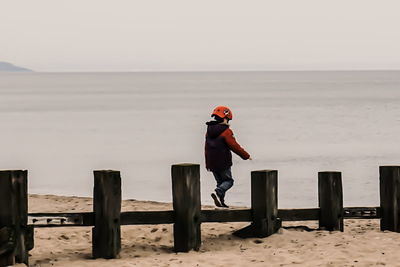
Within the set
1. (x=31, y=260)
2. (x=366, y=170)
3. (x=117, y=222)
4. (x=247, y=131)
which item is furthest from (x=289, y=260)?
(x=247, y=131)

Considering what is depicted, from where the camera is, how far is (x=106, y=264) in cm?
1033

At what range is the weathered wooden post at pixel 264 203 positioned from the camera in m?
11.0

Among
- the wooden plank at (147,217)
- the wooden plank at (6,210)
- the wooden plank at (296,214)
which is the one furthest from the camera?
the wooden plank at (296,214)

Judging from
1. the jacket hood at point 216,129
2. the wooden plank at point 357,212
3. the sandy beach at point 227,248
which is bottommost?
the sandy beach at point 227,248

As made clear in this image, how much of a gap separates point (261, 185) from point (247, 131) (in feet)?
Result: 146

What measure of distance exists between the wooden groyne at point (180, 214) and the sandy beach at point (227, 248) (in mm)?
194

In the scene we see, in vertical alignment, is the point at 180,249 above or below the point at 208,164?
below

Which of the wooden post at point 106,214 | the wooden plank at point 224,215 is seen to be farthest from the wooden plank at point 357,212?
the wooden post at point 106,214

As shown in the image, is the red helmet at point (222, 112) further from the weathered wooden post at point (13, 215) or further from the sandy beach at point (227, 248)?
the weathered wooden post at point (13, 215)

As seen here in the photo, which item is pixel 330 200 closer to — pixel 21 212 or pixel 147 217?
pixel 147 217

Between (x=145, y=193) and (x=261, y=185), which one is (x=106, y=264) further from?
(x=145, y=193)

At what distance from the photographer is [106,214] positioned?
10.4 meters

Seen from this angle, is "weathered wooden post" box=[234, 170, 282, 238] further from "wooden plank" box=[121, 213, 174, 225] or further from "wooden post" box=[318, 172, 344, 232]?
"wooden plank" box=[121, 213, 174, 225]

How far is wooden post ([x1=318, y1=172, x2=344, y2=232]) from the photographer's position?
11.5 m
